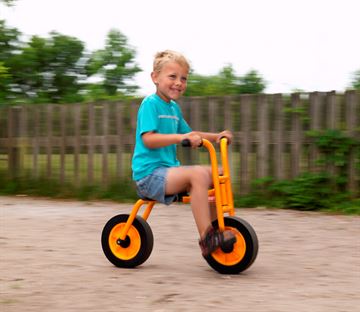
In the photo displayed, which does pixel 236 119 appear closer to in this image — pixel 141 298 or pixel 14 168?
pixel 14 168

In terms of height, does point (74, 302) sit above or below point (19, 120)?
below

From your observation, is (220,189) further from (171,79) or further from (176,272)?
(171,79)

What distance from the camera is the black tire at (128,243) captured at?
5027mm

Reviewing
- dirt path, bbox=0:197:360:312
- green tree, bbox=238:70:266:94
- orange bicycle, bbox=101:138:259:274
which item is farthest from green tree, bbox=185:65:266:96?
orange bicycle, bbox=101:138:259:274

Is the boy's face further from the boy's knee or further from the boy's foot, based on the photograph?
the boy's foot

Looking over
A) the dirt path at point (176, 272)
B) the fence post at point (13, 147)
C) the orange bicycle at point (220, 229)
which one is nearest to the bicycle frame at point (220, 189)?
the orange bicycle at point (220, 229)

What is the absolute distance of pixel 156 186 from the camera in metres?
4.82

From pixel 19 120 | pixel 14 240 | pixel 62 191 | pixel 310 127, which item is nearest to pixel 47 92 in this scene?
pixel 19 120

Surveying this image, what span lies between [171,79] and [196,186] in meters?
0.78

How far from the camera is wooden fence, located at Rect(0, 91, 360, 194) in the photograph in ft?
28.9

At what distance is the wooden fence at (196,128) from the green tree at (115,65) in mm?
1888

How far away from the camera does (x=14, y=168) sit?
1073 cm

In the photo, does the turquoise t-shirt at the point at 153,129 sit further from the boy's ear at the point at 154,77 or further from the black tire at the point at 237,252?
the black tire at the point at 237,252

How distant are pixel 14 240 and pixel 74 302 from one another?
8.25 ft
